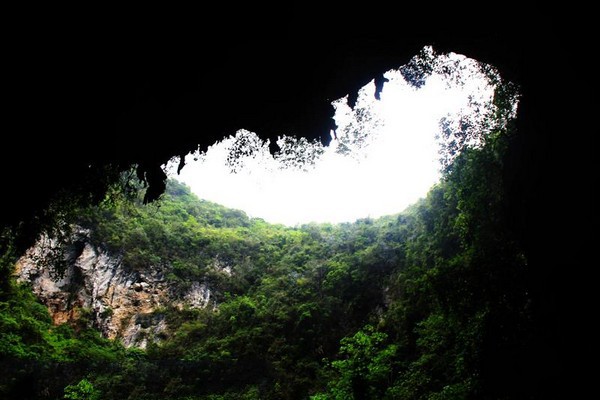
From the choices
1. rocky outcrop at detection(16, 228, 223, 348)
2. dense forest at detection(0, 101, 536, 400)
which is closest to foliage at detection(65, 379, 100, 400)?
dense forest at detection(0, 101, 536, 400)

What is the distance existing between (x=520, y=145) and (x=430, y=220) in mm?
15405

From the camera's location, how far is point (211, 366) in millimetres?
18141

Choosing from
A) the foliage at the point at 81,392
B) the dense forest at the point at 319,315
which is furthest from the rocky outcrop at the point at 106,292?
the foliage at the point at 81,392

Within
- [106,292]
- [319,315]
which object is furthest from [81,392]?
[319,315]

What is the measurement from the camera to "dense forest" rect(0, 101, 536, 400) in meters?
9.79

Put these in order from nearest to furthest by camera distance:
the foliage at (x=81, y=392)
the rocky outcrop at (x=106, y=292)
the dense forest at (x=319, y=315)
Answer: the dense forest at (x=319, y=315)
the foliage at (x=81, y=392)
the rocky outcrop at (x=106, y=292)

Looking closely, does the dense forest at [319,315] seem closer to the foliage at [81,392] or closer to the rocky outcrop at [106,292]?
the foliage at [81,392]

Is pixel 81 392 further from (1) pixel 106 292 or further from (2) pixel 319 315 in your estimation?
(2) pixel 319 315

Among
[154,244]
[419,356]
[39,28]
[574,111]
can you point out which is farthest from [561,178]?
[154,244]

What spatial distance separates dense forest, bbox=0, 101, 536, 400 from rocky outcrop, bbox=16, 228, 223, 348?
63cm

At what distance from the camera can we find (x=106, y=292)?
2386 cm

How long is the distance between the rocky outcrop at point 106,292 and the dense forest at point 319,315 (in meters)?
0.63

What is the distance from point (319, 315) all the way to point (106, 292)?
1459 cm

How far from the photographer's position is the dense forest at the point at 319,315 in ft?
32.1
